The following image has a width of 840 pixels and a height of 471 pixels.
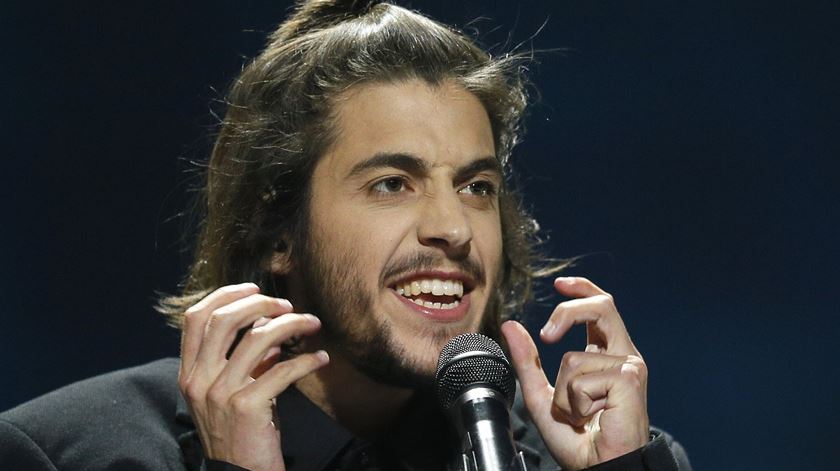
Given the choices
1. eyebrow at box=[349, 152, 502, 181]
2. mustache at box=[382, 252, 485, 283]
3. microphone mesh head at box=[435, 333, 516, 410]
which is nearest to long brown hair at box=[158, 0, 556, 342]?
eyebrow at box=[349, 152, 502, 181]

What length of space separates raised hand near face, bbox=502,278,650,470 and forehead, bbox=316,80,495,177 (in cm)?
34

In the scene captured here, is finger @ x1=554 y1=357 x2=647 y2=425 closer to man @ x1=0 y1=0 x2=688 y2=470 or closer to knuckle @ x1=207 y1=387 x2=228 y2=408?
man @ x1=0 y1=0 x2=688 y2=470

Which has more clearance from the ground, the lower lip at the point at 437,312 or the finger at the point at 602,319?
the lower lip at the point at 437,312

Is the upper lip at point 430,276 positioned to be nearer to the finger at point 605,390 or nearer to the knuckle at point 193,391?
the finger at point 605,390

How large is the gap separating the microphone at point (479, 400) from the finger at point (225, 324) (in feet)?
0.99

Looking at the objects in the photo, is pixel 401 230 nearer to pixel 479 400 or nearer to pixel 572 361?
pixel 572 361

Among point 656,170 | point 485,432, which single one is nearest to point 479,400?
point 485,432

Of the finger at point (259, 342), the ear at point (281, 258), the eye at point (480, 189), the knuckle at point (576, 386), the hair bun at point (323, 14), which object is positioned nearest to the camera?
the finger at point (259, 342)

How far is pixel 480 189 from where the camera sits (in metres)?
2.04

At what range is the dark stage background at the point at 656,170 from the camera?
7.97ft

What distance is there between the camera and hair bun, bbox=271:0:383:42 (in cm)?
225

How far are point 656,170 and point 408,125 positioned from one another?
3.26 ft

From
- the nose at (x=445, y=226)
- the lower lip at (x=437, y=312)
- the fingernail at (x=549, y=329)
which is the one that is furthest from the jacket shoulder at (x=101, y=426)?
the fingernail at (x=549, y=329)

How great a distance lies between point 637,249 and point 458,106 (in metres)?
Answer: 0.86
